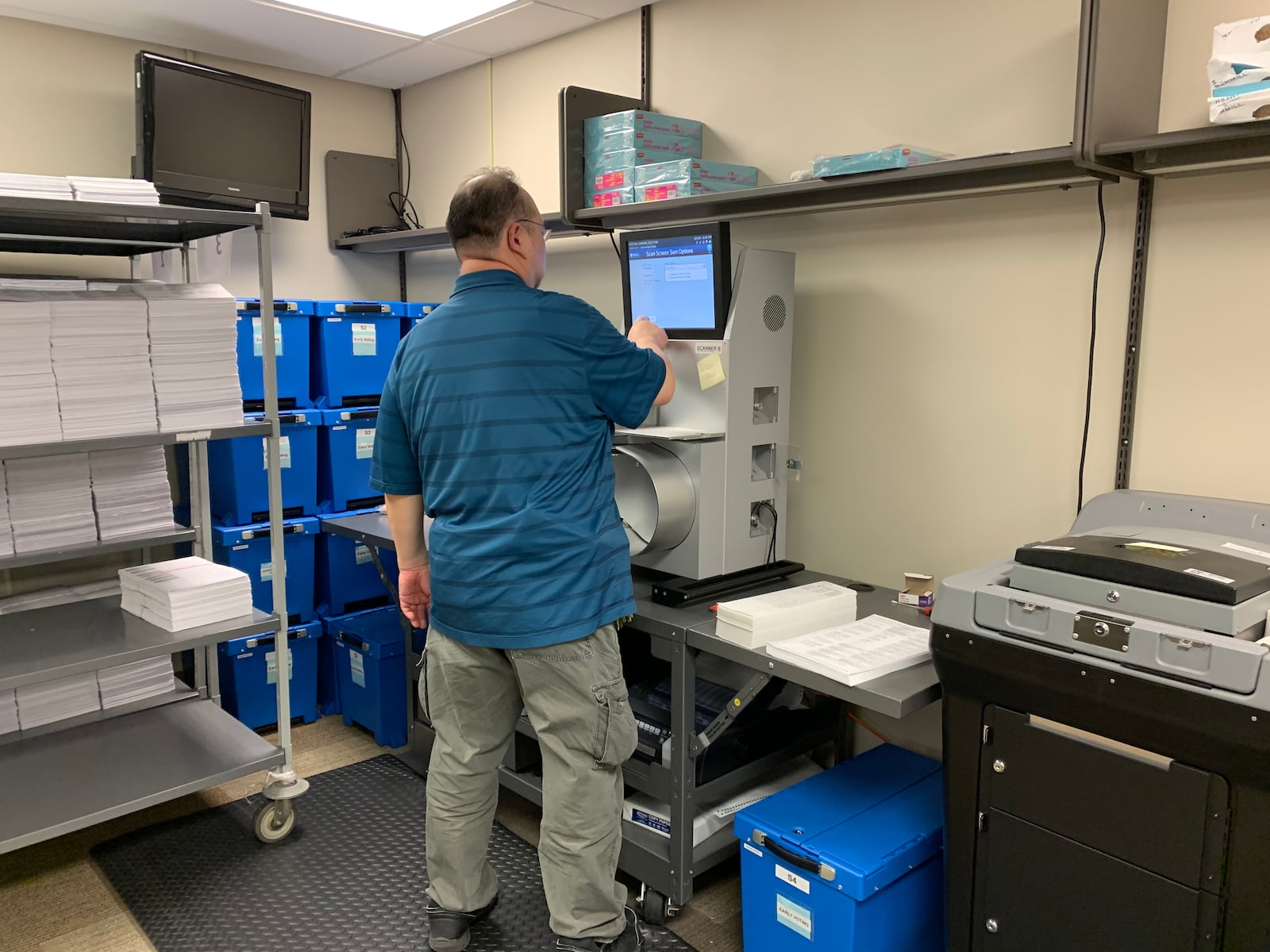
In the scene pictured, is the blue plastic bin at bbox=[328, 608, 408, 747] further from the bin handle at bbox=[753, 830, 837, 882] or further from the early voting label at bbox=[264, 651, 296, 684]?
the bin handle at bbox=[753, 830, 837, 882]

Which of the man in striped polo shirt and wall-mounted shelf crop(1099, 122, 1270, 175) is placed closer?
wall-mounted shelf crop(1099, 122, 1270, 175)

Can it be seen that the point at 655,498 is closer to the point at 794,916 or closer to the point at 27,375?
the point at 794,916

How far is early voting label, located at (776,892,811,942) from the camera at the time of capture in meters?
1.87

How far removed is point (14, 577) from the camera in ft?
10.5

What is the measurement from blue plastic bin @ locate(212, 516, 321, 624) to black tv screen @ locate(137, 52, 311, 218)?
1.27 metres

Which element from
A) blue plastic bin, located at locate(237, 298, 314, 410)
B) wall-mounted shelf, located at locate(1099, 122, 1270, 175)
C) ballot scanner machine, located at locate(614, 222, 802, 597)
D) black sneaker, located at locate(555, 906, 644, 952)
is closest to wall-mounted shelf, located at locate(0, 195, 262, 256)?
blue plastic bin, located at locate(237, 298, 314, 410)

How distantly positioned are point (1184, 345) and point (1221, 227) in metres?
0.25

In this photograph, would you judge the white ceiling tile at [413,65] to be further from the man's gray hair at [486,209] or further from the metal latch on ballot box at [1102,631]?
the metal latch on ballot box at [1102,631]

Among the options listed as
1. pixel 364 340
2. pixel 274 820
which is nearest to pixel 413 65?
pixel 364 340

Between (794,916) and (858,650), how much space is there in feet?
1.88

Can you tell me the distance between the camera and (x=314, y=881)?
239 centimetres

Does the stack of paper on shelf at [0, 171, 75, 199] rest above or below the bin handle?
above

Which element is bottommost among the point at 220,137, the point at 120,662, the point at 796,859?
the point at 796,859

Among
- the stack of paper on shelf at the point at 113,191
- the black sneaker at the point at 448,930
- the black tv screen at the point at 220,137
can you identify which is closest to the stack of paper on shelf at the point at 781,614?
the black sneaker at the point at 448,930
